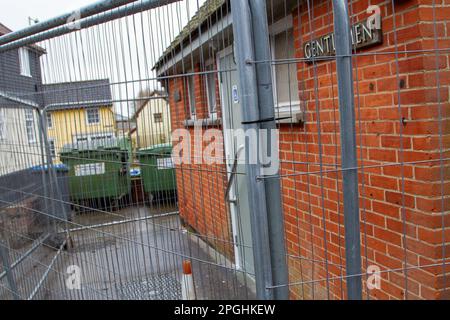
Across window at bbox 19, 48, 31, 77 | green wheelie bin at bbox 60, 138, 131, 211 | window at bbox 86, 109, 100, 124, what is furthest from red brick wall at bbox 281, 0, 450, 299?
window at bbox 19, 48, 31, 77

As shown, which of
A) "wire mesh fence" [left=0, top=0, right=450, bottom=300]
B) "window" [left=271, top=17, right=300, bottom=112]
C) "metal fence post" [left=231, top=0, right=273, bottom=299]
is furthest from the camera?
"window" [left=271, top=17, right=300, bottom=112]

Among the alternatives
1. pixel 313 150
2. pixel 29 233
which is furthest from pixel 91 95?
pixel 29 233

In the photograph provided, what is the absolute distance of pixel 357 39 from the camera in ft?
7.82

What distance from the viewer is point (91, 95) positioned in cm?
255

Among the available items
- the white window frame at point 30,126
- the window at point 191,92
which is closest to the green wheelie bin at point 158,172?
the window at point 191,92

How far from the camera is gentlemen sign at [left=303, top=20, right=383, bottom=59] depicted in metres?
2.24

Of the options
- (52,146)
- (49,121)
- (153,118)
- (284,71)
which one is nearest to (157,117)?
(153,118)

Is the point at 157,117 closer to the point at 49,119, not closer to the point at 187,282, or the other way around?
the point at 187,282

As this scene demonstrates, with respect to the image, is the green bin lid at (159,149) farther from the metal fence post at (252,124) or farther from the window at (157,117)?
the metal fence post at (252,124)

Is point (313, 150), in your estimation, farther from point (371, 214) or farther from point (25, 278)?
point (25, 278)

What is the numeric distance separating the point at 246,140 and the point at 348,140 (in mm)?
439

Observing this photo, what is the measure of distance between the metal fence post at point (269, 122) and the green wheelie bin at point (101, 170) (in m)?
1.01

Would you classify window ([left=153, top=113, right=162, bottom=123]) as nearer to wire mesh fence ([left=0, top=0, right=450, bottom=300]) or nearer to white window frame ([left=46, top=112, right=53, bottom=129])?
wire mesh fence ([left=0, top=0, right=450, bottom=300])
